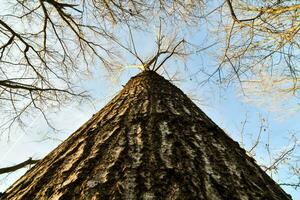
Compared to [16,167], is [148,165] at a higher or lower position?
lower

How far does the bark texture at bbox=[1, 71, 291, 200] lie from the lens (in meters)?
1.39

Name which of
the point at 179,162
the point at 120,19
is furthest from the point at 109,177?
the point at 120,19

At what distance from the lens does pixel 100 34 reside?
7.69m

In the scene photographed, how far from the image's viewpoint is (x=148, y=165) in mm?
1582

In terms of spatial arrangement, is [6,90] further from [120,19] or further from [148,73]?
[148,73]

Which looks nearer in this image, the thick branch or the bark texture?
the bark texture

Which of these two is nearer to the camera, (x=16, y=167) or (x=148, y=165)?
(x=148, y=165)

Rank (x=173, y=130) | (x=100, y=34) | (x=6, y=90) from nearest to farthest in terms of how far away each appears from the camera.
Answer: (x=173, y=130) → (x=6, y=90) → (x=100, y=34)

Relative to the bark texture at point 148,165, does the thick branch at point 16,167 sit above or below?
above

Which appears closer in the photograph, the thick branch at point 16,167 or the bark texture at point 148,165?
the bark texture at point 148,165

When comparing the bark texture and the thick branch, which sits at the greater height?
the thick branch

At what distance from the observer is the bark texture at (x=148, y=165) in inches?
54.7

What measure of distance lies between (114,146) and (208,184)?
62 centimetres

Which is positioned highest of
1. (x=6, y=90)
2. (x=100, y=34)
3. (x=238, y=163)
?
(x=100, y=34)
